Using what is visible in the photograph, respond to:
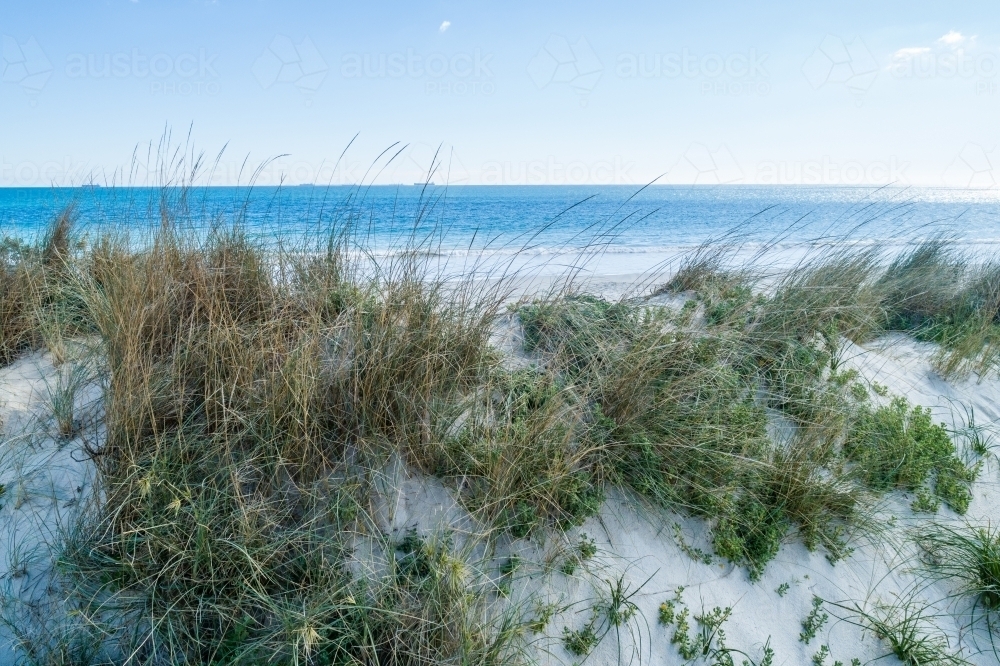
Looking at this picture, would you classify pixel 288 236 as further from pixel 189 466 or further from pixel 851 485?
pixel 851 485

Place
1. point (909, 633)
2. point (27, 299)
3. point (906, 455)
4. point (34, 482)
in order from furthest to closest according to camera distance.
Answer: point (27, 299)
point (906, 455)
point (34, 482)
point (909, 633)

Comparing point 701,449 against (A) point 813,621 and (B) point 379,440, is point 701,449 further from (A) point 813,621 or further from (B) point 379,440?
(B) point 379,440

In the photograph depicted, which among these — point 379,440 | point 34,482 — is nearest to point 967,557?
point 379,440

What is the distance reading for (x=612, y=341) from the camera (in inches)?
147

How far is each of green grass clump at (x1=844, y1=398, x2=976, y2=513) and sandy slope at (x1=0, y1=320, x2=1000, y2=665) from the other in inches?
8.2

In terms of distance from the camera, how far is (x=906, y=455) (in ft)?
11.3

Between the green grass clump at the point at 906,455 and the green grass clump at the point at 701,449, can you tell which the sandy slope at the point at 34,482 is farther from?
the green grass clump at the point at 906,455

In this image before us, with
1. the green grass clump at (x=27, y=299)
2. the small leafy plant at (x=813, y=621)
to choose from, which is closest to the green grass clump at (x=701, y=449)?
the small leafy plant at (x=813, y=621)

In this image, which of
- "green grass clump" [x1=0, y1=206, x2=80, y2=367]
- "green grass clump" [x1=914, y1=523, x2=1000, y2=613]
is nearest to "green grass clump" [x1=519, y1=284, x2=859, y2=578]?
"green grass clump" [x1=914, y1=523, x2=1000, y2=613]

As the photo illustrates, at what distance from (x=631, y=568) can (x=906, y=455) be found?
6.39ft

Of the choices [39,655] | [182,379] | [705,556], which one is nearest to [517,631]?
[705,556]

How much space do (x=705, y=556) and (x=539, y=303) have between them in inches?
80.6

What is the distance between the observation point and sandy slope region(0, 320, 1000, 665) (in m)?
2.51

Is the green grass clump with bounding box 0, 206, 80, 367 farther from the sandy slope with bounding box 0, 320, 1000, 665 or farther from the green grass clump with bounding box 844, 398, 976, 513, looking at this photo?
the green grass clump with bounding box 844, 398, 976, 513
